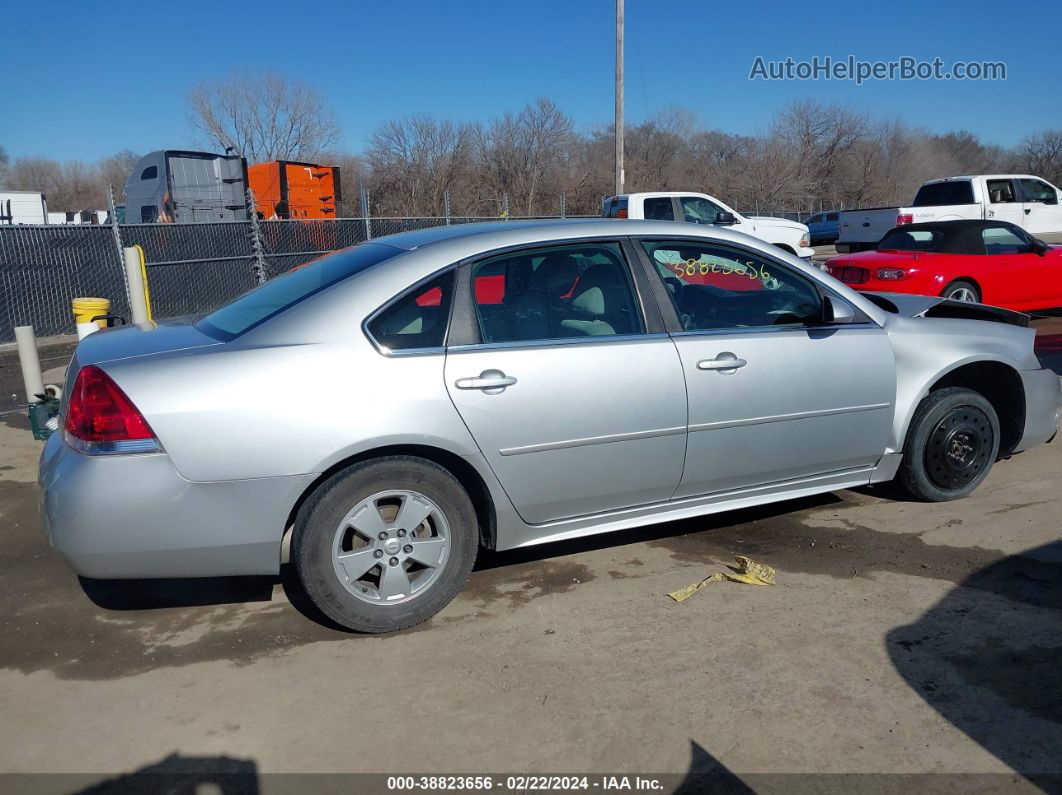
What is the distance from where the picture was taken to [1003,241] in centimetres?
1029

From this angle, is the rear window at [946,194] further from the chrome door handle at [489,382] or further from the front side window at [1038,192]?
the chrome door handle at [489,382]

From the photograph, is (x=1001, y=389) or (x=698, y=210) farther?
(x=698, y=210)

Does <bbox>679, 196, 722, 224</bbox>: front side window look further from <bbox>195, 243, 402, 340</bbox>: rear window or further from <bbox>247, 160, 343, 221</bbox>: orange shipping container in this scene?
<bbox>195, 243, 402, 340</bbox>: rear window

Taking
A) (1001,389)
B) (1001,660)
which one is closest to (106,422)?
(1001,660)

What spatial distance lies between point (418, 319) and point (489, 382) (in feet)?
1.28

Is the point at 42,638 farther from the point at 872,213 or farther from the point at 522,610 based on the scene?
the point at 872,213

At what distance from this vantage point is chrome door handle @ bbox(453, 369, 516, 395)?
3.38 metres

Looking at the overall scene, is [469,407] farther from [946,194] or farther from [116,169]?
[116,169]

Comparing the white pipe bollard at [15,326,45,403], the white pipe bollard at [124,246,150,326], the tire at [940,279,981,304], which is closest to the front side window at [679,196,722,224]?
the tire at [940,279,981,304]

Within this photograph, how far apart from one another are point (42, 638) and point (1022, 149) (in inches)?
2565

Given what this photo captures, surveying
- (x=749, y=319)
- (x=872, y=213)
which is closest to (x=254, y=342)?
(x=749, y=319)

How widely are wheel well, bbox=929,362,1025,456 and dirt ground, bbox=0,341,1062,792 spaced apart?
68cm

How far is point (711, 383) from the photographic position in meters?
3.84

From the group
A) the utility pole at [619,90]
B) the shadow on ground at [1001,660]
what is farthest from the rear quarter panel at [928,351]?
the utility pole at [619,90]
